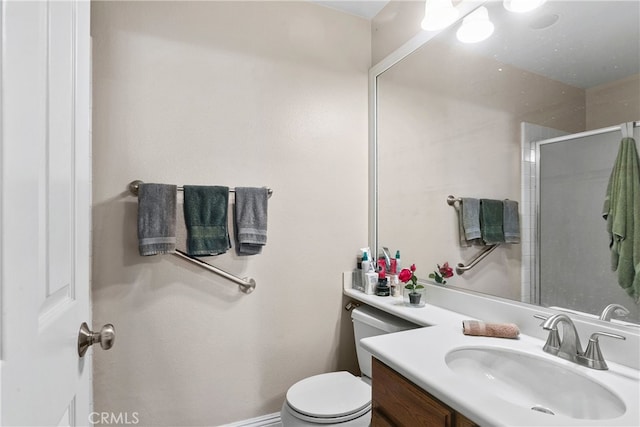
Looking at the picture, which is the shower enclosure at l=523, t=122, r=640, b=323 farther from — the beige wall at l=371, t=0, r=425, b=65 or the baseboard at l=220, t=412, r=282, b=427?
the baseboard at l=220, t=412, r=282, b=427

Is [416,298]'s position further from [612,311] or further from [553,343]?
[612,311]

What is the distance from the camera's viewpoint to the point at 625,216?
0.91m

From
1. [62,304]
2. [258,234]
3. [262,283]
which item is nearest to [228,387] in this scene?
[262,283]

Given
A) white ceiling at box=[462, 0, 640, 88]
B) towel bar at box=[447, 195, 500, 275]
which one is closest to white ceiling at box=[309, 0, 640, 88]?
white ceiling at box=[462, 0, 640, 88]

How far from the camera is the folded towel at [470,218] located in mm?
1375

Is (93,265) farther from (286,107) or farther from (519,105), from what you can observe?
(519,105)

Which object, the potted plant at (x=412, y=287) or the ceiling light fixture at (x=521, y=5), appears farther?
the potted plant at (x=412, y=287)

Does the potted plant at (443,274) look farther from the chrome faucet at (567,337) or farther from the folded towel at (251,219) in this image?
the folded towel at (251,219)

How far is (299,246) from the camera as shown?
179 cm

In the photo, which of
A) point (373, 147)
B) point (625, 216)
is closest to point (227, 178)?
point (373, 147)

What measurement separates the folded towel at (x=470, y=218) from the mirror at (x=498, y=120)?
0.14 feet

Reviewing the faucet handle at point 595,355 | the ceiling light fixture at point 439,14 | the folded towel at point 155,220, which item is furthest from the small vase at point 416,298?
the ceiling light fixture at point 439,14

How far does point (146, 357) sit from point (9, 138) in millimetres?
1390

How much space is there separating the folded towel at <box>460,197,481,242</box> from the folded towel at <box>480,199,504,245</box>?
0.08 ft
